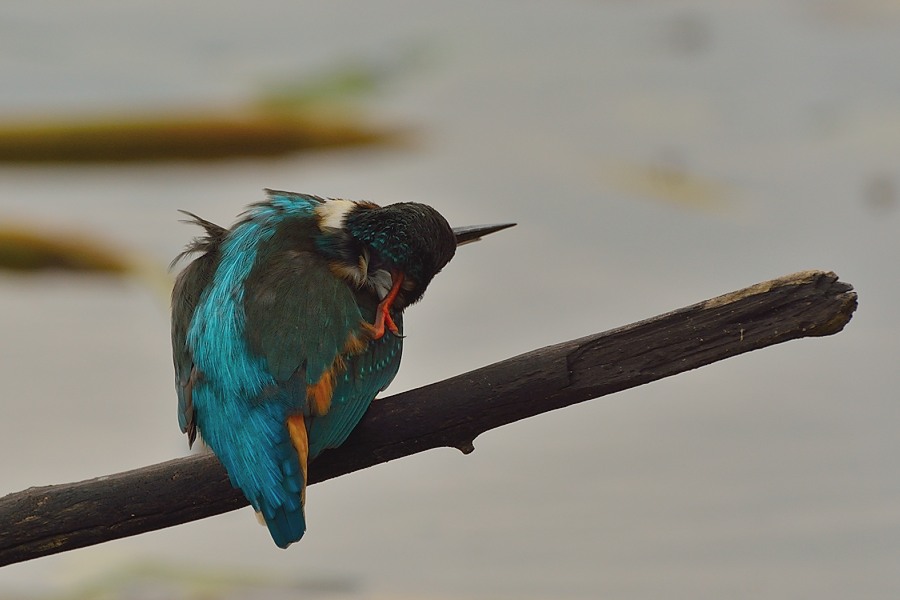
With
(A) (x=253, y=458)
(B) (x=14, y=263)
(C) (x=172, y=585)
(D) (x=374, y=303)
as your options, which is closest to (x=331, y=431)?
(A) (x=253, y=458)

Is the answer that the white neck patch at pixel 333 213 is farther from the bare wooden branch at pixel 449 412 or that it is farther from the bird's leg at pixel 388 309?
the bare wooden branch at pixel 449 412

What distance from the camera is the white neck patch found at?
1.27 m

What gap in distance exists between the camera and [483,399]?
108 cm

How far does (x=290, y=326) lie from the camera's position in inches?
45.4

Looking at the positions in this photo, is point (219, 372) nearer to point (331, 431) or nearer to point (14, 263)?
point (331, 431)

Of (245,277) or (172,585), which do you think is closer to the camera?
(245,277)

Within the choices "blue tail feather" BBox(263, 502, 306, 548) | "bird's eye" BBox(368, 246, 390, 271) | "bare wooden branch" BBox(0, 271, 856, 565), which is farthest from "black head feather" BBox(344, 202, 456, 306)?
"blue tail feather" BBox(263, 502, 306, 548)

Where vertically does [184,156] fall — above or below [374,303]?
above

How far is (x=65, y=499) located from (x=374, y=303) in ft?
1.17

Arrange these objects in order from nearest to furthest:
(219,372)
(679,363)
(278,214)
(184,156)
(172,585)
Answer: (679,363) < (219,372) < (278,214) < (172,585) < (184,156)

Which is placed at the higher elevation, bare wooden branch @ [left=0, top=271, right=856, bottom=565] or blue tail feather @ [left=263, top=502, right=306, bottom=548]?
bare wooden branch @ [left=0, top=271, right=856, bottom=565]

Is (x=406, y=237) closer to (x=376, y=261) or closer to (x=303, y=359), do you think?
(x=376, y=261)

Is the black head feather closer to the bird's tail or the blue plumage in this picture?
the blue plumage

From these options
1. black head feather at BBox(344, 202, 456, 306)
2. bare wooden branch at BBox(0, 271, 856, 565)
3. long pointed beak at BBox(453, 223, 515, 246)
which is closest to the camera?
bare wooden branch at BBox(0, 271, 856, 565)
